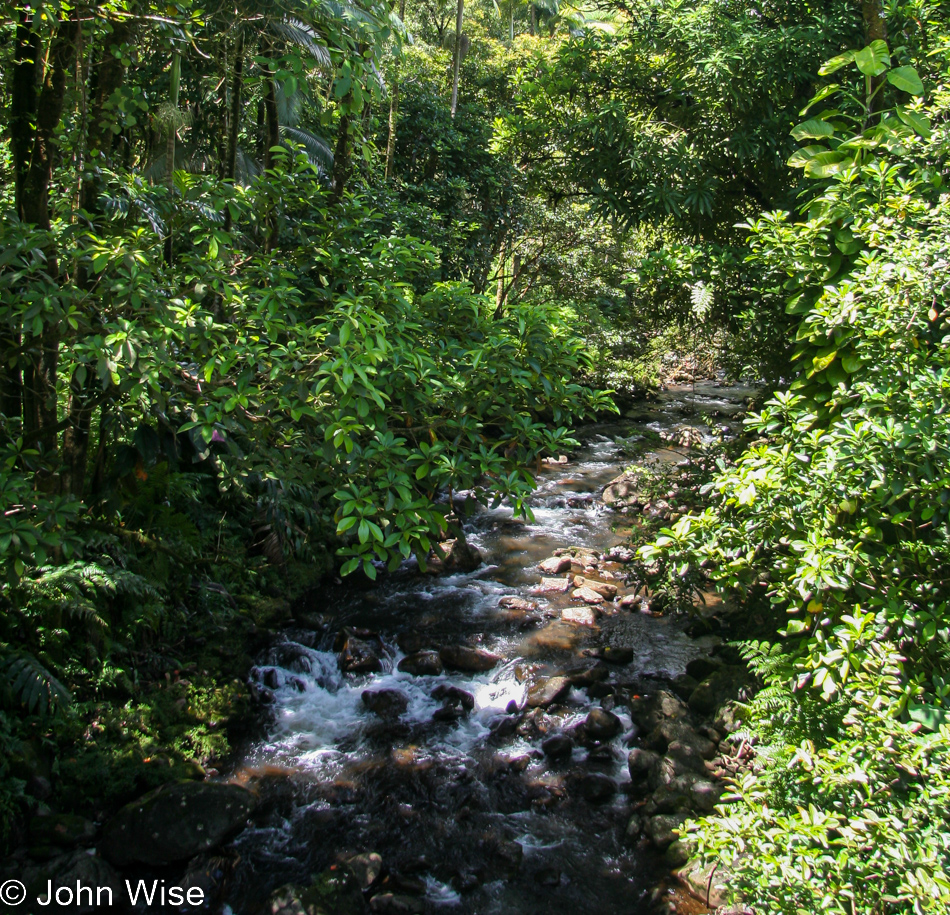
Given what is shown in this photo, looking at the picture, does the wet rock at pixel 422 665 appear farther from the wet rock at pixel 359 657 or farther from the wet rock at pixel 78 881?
the wet rock at pixel 78 881

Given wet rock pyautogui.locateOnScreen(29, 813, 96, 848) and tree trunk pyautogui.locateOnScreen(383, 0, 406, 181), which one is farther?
tree trunk pyautogui.locateOnScreen(383, 0, 406, 181)

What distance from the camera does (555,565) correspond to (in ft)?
29.8

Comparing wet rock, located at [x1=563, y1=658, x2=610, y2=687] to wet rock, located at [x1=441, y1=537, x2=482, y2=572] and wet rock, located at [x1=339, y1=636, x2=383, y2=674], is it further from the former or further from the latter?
wet rock, located at [x1=441, y1=537, x2=482, y2=572]

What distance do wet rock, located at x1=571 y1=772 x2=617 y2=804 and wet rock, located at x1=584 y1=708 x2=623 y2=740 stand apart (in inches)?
18.5

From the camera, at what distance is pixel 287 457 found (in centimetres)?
371

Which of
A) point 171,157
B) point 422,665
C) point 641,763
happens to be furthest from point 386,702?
point 171,157

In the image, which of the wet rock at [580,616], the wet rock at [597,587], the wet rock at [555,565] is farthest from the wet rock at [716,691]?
the wet rock at [555,565]

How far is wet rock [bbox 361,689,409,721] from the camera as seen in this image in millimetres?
6344

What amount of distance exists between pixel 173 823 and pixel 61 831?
69 cm

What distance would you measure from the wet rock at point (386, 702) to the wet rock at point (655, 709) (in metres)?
2.04

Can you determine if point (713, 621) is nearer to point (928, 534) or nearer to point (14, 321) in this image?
point (928, 534)

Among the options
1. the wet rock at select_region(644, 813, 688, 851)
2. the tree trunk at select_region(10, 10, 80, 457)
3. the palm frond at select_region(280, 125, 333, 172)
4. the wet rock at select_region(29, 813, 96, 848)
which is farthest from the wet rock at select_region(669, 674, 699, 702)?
the palm frond at select_region(280, 125, 333, 172)

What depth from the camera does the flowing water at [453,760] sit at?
15.5 ft

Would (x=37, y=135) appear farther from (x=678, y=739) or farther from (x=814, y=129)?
(x=678, y=739)
